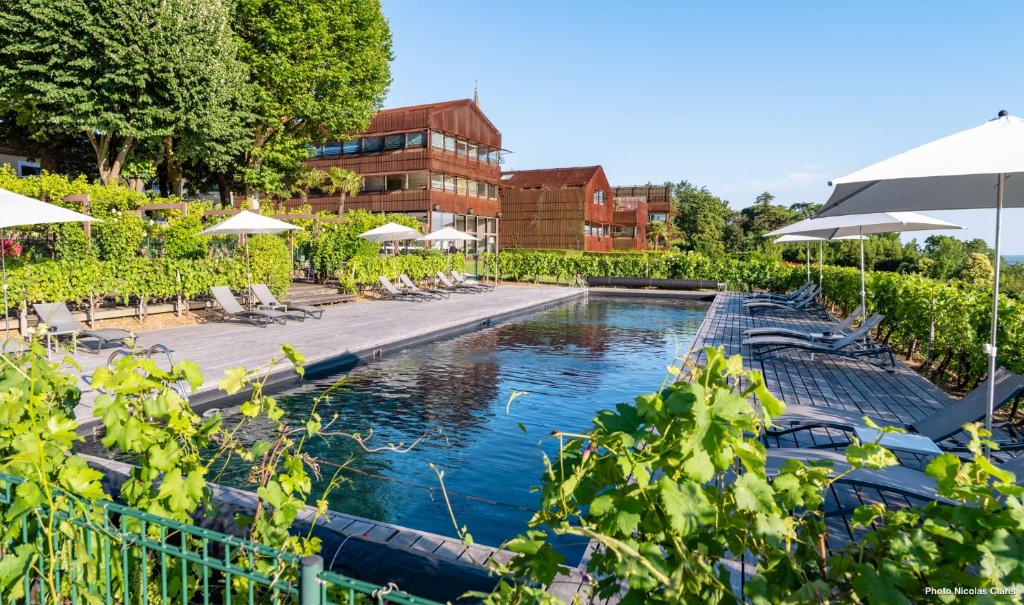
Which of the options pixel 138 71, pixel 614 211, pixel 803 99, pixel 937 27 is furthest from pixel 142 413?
pixel 614 211

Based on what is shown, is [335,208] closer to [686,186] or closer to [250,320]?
[250,320]

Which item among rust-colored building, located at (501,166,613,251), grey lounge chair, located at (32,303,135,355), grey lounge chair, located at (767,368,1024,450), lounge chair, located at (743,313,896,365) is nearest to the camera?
grey lounge chair, located at (767,368,1024,450)

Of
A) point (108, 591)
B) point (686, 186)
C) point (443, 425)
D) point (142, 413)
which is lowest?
point (443, 425)

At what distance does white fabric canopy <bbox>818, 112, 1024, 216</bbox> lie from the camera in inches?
150

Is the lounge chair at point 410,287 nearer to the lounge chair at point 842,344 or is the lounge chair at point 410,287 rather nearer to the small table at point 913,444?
the lounge chair at point 842,344

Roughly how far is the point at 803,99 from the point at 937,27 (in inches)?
A: 244

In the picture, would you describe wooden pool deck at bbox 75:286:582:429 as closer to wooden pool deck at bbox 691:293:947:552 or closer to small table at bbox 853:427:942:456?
wooden pool deck at bbox 691:293:947:552

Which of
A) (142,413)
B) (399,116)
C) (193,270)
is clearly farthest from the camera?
(399,116)

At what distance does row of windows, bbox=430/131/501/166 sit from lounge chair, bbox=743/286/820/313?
947 inches

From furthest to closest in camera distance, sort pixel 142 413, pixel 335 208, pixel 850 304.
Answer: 1. pixel 335 208
2. pixel 850 304
3. pixel 142 413

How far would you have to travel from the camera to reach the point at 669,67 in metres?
25.0

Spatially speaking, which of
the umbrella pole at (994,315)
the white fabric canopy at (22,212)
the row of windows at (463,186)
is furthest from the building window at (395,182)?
the umbrella pole at (994,315)

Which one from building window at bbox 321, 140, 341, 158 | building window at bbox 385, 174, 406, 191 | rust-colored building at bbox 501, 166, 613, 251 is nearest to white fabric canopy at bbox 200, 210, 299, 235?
building window at bbox 385, 174, 406, 191

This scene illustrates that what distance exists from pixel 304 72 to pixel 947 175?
78.2 feet
